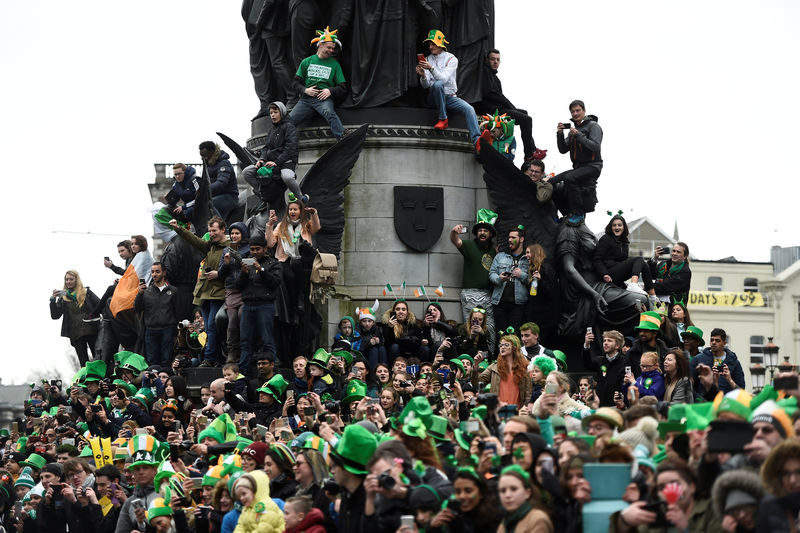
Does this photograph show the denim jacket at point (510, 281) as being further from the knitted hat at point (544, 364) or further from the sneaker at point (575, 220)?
the knitted hat at point (544, 364)

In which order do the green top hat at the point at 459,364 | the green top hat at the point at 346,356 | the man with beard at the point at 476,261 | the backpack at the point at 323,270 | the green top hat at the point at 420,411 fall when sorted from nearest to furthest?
the green top hat at the point at 420,411
the green top hat at the point at 459,364
the green top hat at the point at 346,356
the backpack at the point at 323,270
the man with beard at the point at 476,261

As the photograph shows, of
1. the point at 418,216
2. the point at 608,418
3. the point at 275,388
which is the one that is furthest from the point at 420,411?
the point at 418,216

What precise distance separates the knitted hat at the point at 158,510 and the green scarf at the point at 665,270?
10.4 metres

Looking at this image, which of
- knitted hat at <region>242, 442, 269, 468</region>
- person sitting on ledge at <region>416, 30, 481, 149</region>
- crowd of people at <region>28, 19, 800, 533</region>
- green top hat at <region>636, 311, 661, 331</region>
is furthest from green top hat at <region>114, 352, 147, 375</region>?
knitted hat at <region>242, 442, 269, 468</region>

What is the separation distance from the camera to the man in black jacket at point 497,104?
27.2 metres

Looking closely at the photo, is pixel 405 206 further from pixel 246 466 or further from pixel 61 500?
pixel 246 466

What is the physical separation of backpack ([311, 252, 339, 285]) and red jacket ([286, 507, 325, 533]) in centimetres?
1076

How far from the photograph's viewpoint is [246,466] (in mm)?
15477

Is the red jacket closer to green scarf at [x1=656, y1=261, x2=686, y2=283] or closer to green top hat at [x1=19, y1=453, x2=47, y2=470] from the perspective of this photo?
green top hat at [x1=19, y1=453, x2=47, y2=470]

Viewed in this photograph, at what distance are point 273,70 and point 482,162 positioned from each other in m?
3.80

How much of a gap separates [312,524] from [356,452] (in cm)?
108

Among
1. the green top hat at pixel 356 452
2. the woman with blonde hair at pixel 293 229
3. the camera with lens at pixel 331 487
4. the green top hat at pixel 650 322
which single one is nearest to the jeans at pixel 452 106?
the woman with blonde hair at pixel 293 229

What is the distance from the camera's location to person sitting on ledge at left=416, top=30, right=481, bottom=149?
26.3 m

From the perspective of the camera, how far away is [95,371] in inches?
1088
